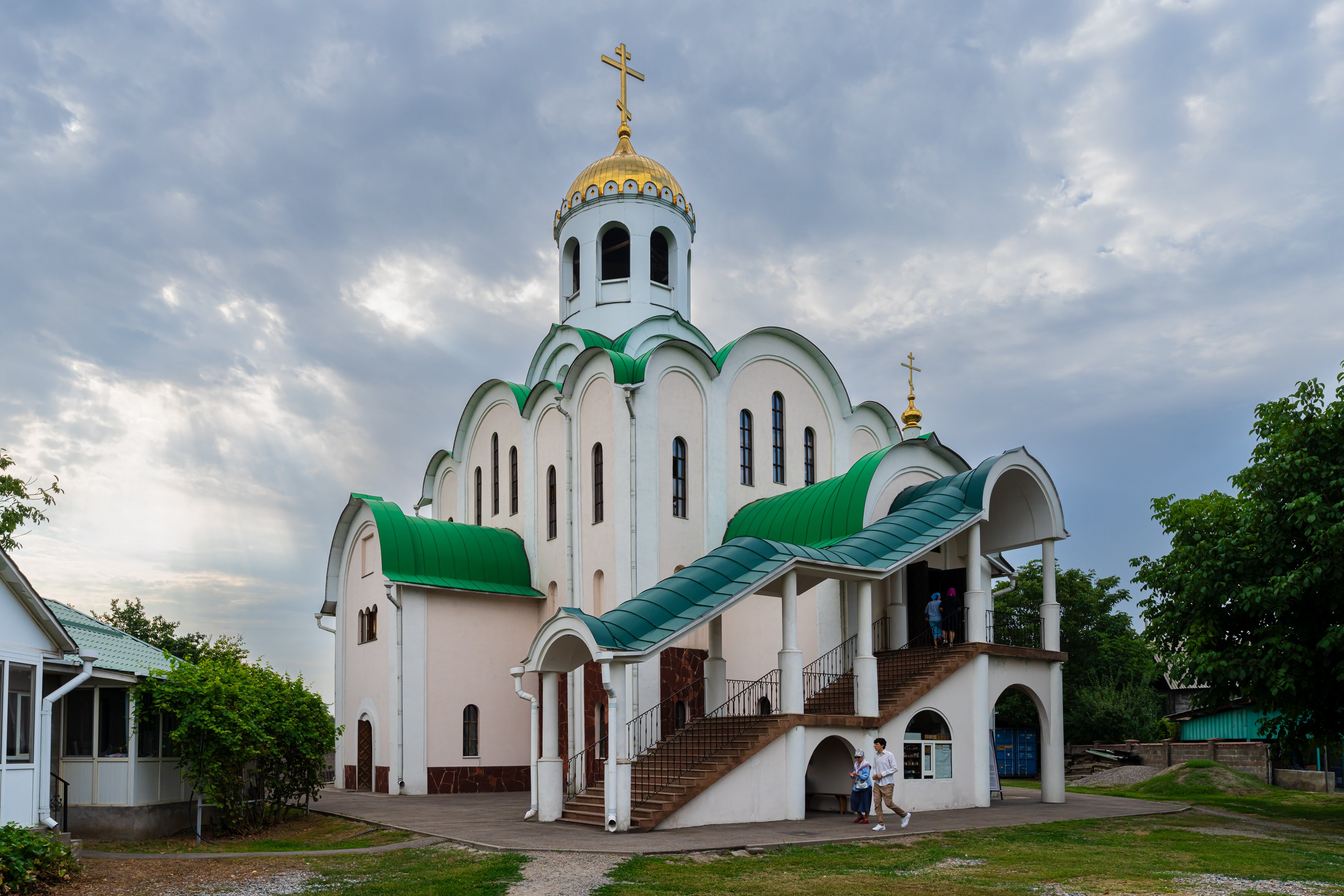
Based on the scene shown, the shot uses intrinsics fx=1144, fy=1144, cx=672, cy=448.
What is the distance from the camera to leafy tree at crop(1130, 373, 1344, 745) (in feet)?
51.5

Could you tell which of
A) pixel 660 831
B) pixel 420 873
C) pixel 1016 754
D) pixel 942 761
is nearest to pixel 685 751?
pixel 660 831

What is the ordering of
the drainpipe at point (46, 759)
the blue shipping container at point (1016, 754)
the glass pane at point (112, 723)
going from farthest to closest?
the blue shipping container at point (1016, 754), the glass pane at point (112, 723), the drainpipe at point (46, 759)

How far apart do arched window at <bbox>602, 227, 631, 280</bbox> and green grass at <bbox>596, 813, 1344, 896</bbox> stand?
15488 mm

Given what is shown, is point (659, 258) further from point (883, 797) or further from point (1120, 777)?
point (1120, 777)

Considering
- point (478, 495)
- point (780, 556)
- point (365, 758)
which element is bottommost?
point (365, 758)

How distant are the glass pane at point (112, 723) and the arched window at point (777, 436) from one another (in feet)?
40.8

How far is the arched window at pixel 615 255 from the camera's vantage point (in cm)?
2600

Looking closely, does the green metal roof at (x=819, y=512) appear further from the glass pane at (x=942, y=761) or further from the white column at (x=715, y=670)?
the glass pane at (x=942, y=761)

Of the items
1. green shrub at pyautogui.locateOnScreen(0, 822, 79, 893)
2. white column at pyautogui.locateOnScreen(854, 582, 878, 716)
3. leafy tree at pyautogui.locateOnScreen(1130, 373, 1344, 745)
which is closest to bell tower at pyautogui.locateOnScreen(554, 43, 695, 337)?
white column at pyautogui.locateOnScreen(854, 582, 878, 716)

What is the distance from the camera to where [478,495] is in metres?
26.7

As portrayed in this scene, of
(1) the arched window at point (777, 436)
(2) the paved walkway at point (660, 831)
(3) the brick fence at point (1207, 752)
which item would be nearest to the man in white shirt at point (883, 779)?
(2) the paved walkway at point (660, 831)

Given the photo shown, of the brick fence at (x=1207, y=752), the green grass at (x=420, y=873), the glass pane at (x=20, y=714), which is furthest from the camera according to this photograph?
the brick fence at (x=1207, y=752)

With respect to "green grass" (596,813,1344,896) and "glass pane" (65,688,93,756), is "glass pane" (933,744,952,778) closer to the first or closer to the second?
"green grass" (596,813,1344,896)

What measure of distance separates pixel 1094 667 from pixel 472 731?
24121 millimetres
